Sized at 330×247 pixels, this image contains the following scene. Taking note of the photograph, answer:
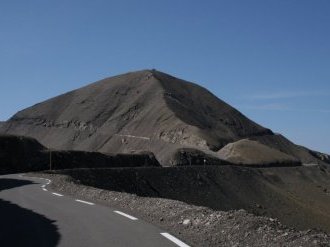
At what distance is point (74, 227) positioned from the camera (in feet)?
41.4

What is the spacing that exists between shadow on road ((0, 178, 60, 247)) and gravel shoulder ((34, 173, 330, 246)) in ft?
8.60

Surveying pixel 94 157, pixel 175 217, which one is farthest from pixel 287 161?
pixel 175 217

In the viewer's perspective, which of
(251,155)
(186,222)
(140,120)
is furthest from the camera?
(140,120)

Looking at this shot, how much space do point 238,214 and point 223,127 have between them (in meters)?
139

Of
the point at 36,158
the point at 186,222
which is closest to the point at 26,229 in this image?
the point at 186,222

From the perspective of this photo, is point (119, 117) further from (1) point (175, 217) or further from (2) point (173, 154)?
(1) point (175, 217)

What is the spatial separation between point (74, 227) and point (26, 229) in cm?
111

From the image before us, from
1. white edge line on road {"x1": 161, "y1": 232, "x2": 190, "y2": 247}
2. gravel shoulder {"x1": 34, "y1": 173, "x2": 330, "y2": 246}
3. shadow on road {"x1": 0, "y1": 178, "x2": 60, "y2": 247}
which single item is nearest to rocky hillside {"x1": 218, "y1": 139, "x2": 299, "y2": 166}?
gravel shoulder {"x1": 34, "y1": 173, "x2": 330, "y2": 246}

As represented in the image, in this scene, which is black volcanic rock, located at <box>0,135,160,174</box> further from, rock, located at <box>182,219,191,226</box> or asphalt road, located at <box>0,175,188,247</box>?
rock, located at <box>182,219,191,226</box>

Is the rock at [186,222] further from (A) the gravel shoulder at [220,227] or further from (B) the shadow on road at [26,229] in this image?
(B) the shadow on road at [26,229]

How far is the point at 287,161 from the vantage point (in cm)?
11900

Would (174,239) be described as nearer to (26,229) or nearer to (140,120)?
(26,229)

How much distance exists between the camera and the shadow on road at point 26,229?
10719 millimetres

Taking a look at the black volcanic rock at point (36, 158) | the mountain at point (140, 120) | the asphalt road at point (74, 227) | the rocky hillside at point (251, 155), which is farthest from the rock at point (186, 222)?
the mountain at point (140, 120)
